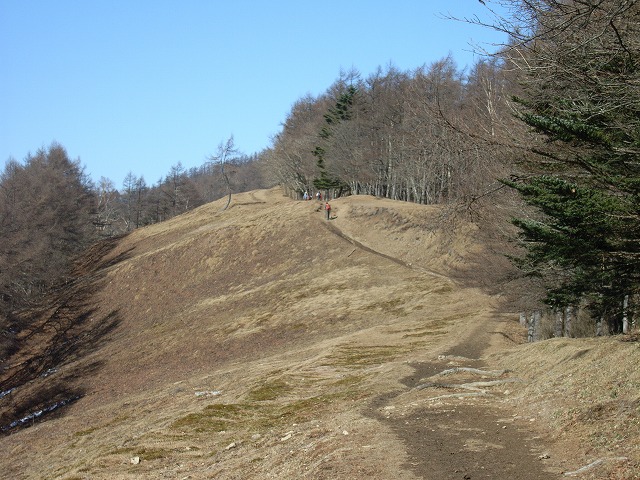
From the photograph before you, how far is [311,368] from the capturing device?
26.5m

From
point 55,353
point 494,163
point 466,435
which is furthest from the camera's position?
point 55,353

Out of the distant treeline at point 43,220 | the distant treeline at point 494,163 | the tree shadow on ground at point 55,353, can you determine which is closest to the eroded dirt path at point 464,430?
the distant treeline at point 494,163

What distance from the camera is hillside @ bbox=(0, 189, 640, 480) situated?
35.8 feet

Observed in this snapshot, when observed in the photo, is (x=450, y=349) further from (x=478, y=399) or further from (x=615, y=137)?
(x=615, y=137)

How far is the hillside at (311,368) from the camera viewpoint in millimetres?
10914

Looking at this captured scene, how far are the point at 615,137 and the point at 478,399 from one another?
6.59 meters

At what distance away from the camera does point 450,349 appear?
83.4 ft

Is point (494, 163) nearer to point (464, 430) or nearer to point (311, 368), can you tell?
point (464, 430)

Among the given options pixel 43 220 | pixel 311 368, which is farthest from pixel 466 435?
pixel 43 220

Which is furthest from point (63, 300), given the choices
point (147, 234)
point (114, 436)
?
point (114, 436)

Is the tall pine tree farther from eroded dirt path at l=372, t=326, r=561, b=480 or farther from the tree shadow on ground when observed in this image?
the tree shadow on ground

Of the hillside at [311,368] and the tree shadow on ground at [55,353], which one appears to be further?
the tree shadow on ground at [55,353]

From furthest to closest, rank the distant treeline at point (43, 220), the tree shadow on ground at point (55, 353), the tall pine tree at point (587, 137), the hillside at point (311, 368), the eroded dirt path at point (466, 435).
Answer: the distant treeline at point (43, 220), the tree shadow on ground at point (55, 353), the hillside at point (311, 368), the tall pine tree at point (587, 137), the eroded dirt path at point (466, 435)

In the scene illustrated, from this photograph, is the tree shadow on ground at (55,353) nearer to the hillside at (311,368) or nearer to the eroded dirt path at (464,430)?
the hillside at (311,368)
